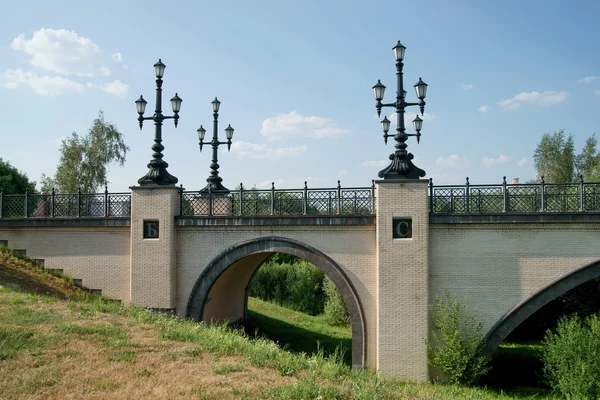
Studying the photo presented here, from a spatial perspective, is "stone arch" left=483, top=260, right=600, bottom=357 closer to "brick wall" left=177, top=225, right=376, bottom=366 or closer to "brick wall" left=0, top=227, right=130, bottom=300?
"brick wall" left=177, top=225, right=376, bottom=366

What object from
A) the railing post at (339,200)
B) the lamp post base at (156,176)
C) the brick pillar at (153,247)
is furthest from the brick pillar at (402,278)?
the lamp post base at (156,176)

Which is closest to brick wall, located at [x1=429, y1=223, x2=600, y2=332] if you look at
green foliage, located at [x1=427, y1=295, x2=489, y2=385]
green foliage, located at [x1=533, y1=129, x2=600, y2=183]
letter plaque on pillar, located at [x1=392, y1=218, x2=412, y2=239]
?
green foliage, located at [x1=427, y1=295, x2=489, y2=385]

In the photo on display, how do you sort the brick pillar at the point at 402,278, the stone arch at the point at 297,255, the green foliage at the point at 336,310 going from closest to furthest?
the brick pillar at the point at 402,278 < the stone arch at the point at 297,255 < the green foliage at the point at 336,310

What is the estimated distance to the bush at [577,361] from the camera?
1088 cm

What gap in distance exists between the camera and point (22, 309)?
34.2 ft

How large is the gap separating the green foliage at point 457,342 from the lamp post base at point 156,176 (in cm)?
845

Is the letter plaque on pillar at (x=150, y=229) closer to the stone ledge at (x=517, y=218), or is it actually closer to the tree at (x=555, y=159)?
the stone ledge at (x=517, y=218)

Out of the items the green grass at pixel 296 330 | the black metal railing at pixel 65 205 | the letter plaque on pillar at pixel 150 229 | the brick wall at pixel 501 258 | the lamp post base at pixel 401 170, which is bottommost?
the green grass at pixel 296 330

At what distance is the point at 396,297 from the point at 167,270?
21.8 ft

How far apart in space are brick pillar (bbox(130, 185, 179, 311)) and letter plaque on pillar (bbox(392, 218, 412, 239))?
6506 millimetres

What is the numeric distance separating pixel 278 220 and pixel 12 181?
3334 centimetres

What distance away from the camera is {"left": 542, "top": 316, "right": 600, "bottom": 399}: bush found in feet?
35.7

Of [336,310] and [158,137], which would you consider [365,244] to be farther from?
[336,310]

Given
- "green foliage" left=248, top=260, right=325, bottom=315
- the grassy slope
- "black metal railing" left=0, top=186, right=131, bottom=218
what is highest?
"black metal railing" left=0, top=186, right=131, bottom=218
